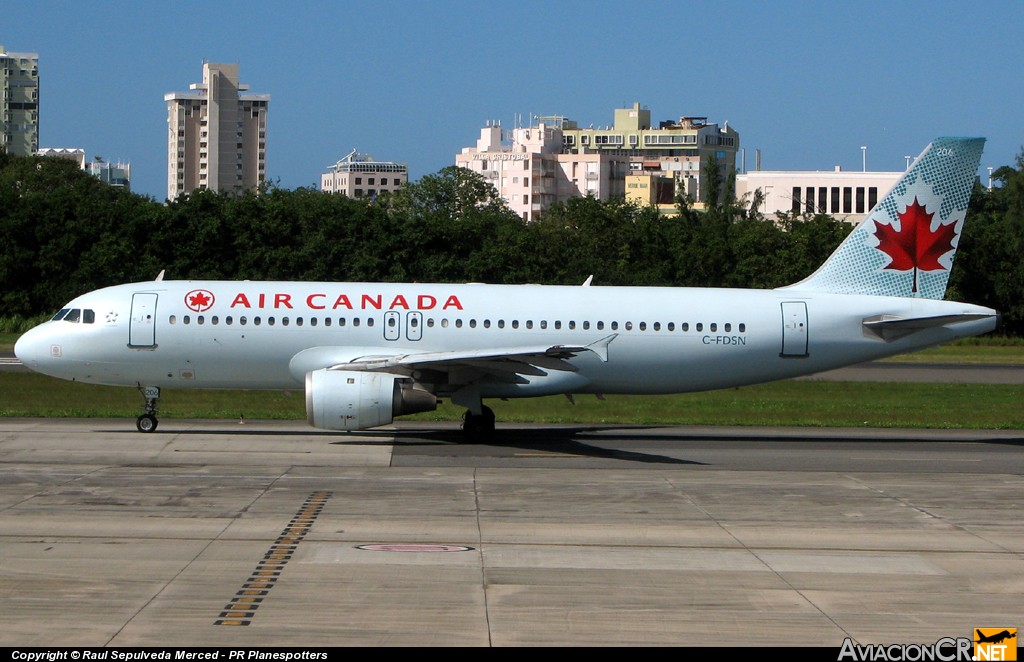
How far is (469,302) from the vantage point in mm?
28844

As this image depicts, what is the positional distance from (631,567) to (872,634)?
367 cm

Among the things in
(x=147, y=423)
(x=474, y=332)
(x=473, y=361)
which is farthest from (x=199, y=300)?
(x=473, y=361)

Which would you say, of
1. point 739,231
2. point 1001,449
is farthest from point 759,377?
point 739,231

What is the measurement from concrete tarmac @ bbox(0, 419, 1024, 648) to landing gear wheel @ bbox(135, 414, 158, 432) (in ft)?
2.33

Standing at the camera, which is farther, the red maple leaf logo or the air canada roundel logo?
the red maple leaf logo

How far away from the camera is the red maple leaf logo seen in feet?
98.0

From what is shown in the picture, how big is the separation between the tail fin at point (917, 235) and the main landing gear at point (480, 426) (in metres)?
8.44

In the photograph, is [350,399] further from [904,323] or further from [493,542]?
[904,323]

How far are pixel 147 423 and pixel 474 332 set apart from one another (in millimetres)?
7644

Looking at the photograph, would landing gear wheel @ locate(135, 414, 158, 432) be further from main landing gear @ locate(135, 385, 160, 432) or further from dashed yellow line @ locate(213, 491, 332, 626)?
dashed yellow line @ locate(213, 491, 332, 626)

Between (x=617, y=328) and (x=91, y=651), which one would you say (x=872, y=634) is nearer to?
(x=91, y=651)

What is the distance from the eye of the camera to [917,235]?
2997 centimetres

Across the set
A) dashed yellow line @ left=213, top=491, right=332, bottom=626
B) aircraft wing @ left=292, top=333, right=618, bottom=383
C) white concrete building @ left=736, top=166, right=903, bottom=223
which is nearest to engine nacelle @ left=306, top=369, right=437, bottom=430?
aircraft wing @ left=292, top=333, right=618, bottom=383

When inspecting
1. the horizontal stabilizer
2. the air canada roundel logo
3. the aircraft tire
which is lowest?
the aircraft tire
